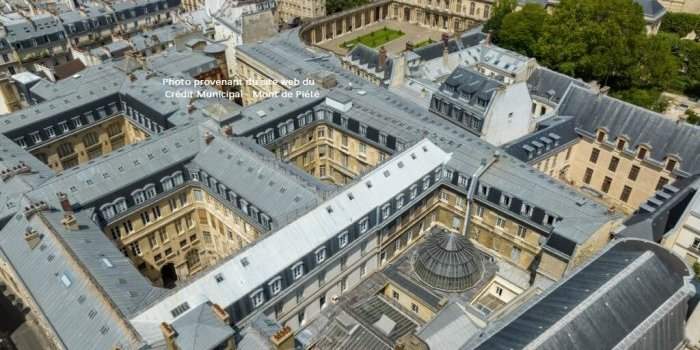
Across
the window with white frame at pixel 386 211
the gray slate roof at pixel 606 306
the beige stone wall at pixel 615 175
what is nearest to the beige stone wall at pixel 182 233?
the window with white frame at pixel 386 211

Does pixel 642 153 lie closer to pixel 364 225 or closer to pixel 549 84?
pixel 549 84

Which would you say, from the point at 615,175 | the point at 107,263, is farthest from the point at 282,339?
the point at 615,175

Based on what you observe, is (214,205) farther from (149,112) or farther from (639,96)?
(639,96)

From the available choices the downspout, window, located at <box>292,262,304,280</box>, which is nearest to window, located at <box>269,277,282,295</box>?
window, located at <box>292,262,304,280</box>

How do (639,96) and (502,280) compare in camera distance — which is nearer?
(502,280)

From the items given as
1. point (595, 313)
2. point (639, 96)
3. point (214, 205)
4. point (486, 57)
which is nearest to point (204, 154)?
point (214, 205)

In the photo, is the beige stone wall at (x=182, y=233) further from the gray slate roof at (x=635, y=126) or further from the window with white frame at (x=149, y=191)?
the gray slate roof at (x=635, y=126)

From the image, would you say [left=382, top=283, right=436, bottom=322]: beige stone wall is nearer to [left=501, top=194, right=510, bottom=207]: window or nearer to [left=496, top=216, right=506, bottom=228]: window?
[left=496, top=216, right=506, bottom=228]: window
